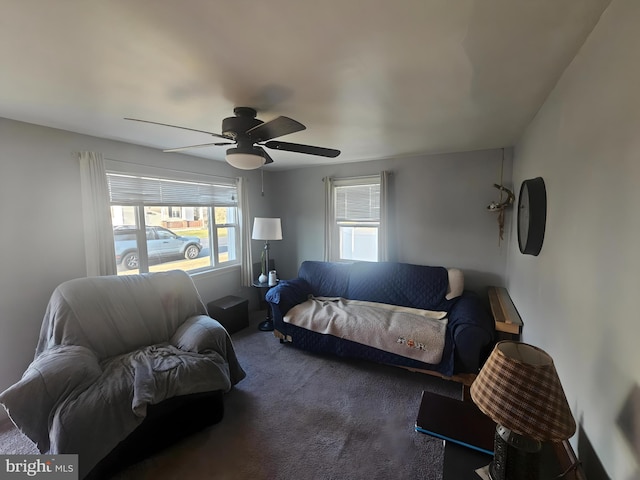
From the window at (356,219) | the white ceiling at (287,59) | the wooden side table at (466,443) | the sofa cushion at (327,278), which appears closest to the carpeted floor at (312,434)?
the wooden side table at (466,443)

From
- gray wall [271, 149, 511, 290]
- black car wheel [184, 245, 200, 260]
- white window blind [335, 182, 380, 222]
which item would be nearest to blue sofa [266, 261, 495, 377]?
gray wall [271, 149, 511, 290]

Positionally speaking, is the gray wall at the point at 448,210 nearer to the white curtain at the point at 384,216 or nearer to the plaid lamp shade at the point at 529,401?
the white curtain at the point at 384,216

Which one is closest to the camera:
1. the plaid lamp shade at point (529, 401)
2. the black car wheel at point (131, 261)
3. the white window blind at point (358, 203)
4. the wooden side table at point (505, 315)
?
the plaid lamp shade at point (529, 401)

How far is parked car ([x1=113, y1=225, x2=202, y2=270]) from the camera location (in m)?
2.85

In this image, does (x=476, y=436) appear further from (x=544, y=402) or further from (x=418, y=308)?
(x=418, y=308)

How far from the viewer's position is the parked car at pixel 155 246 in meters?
2.85

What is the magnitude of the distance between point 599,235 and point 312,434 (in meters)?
2.04

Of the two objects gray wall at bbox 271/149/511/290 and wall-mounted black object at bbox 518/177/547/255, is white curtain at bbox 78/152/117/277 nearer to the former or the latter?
gray wall at bbox 271/149/511/290

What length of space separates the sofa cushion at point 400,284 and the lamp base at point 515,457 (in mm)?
2223

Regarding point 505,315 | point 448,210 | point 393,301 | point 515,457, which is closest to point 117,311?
point 515,457

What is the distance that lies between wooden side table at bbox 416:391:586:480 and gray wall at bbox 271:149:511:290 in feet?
7.38

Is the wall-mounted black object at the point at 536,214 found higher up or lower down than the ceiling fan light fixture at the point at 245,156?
lower down

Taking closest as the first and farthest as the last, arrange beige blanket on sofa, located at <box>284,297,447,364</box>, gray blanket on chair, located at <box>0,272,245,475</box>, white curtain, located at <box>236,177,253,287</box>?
1. gray blanket on chair, located at <box>0,272,245,475</box>
2. beige blanket on sofa, located at <box>284,297,447,364</box>
3. white curtain, located at <box>236,177,253,287</box>

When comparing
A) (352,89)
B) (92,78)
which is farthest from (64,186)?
(352,89)
